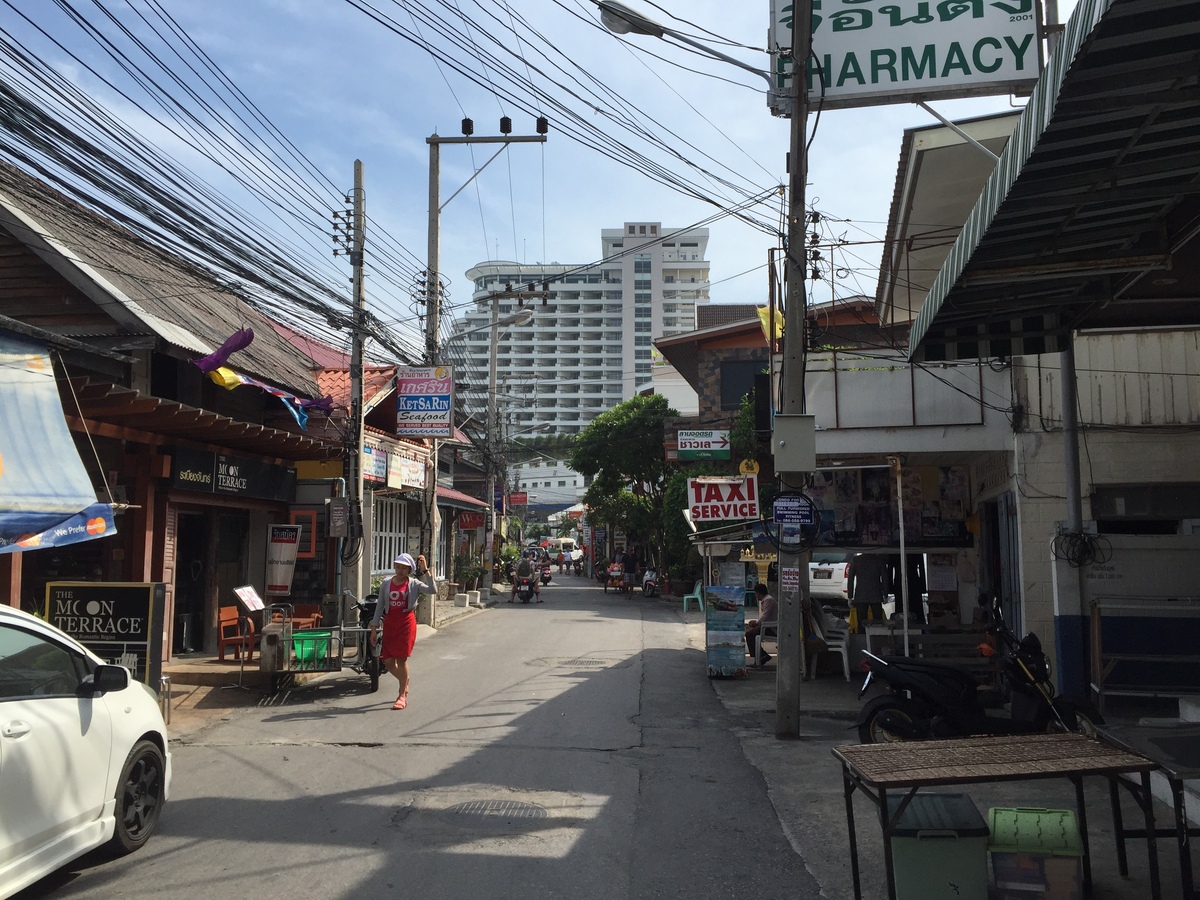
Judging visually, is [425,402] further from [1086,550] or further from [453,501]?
[1086,550]

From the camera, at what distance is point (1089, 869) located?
5.55 m

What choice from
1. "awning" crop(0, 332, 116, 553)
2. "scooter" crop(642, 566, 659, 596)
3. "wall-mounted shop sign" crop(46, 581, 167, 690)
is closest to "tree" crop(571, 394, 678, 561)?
"scooter" crop(642, 566, 659, 596)

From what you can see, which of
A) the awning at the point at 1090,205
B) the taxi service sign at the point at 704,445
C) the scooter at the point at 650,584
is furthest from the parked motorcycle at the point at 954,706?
the scooter at the point at 650,584

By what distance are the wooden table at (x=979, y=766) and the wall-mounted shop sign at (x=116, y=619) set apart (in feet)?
23.3

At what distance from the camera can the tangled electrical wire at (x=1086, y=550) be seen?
34.9 feet

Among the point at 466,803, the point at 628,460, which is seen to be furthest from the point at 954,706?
the point at 628,460

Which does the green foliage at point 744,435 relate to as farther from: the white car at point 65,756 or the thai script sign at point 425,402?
the white car at point 65,756

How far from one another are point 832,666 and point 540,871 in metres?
10.0

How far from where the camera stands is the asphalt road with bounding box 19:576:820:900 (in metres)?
5.65

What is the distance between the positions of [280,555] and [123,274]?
521cm

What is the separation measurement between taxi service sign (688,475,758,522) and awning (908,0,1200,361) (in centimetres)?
761

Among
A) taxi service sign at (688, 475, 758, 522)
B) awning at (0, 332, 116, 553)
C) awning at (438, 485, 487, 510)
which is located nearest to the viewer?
awning at (0, 332, 116, 553)

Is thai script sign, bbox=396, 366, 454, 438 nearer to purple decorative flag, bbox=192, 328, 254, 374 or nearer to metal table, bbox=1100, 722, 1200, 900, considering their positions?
purple decorative flag, bbox=192, 328, 254, 374

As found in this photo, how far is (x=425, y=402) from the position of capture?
19.2 m
